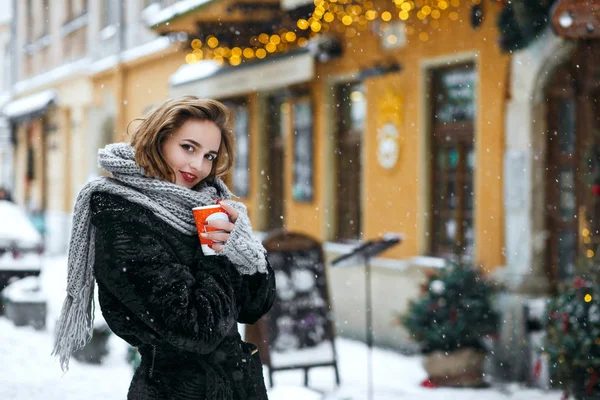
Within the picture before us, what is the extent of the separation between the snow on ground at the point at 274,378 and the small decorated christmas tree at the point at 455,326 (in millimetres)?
170

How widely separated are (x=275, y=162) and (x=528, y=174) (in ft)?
19.6

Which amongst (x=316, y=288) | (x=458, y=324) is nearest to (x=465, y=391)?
(x=458, y=324)

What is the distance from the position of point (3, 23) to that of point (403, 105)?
26483 millimetres

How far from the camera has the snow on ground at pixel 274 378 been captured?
23.7 feet

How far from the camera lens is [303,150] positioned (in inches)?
485

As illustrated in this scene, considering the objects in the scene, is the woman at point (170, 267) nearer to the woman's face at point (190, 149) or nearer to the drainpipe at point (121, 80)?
the woman's face at point (190, 149)

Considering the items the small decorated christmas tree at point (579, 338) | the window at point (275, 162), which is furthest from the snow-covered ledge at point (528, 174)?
the window at point (275, 162)

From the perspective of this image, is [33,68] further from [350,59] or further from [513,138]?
[513,138]

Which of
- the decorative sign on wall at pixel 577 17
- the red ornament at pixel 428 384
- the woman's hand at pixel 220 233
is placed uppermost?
the decorative sign on wall at pixel 577 17

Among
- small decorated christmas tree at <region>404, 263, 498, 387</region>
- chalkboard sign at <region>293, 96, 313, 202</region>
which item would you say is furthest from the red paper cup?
chalkboard sign at <region>293, 96, 313, 202</region>

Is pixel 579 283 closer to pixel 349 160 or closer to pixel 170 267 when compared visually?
pixel 170 267

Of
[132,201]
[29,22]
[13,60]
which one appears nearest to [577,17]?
[132,201]

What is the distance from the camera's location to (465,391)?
7.79 metres

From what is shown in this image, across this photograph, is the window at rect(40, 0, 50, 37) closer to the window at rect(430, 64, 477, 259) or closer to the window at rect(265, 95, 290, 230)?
the window at rect(265, 95, 290, 230)
